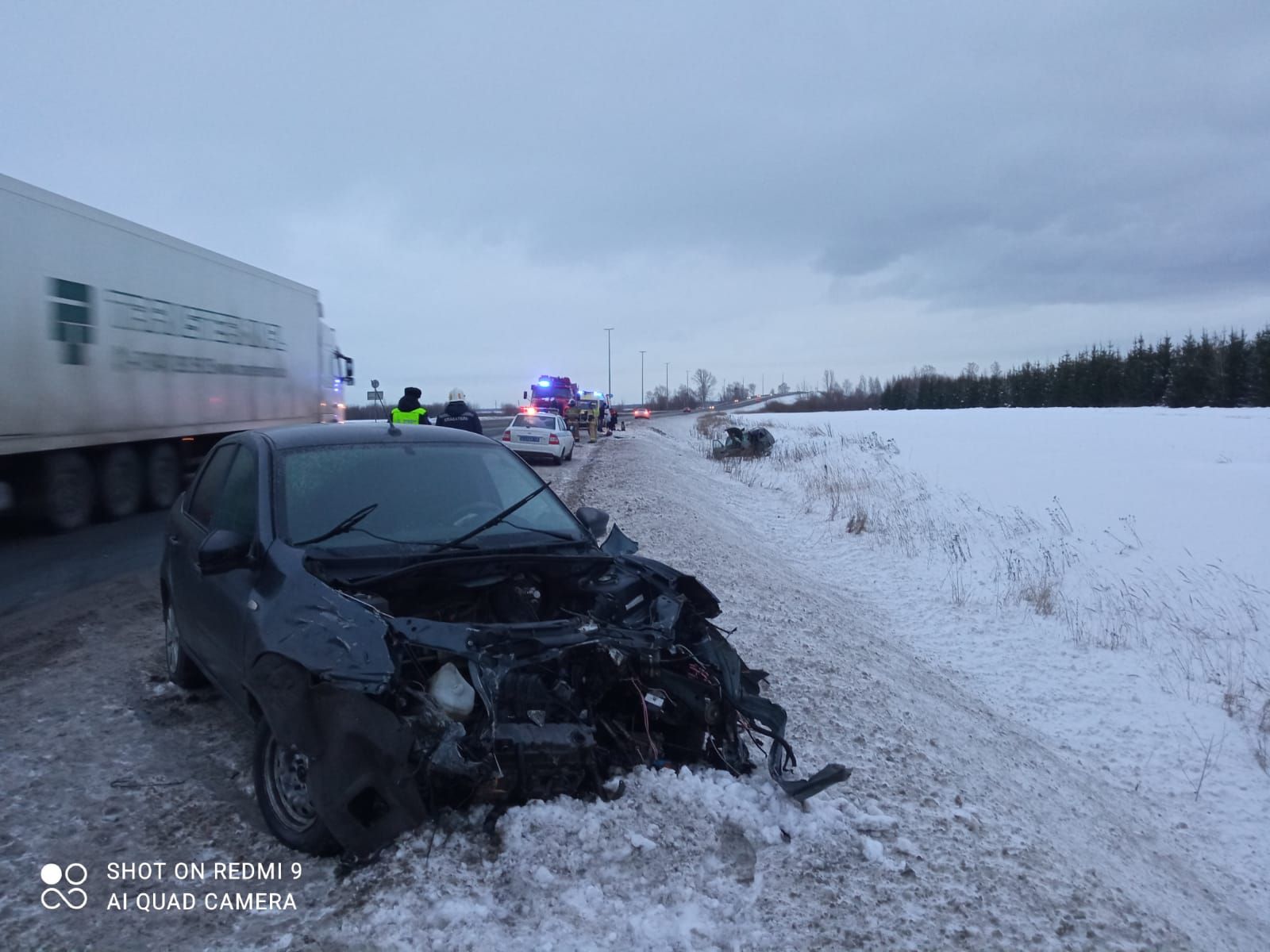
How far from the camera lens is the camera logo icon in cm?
315

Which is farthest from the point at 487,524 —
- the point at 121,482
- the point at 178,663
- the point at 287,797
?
the point at 121,482

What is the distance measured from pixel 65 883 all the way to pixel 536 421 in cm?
2347

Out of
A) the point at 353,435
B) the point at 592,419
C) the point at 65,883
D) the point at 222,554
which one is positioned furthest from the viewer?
the point at 592,419

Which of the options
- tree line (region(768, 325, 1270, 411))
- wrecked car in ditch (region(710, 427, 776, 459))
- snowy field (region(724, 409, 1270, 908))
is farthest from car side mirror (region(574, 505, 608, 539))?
tree line (region(768, 325, 1270, 411))

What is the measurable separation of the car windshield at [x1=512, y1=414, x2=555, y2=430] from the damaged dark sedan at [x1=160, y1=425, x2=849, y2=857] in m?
20.8

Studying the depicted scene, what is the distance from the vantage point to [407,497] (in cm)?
467

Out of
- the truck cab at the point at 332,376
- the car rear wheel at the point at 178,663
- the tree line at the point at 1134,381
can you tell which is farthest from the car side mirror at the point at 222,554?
the tree line at the point at 1134,381

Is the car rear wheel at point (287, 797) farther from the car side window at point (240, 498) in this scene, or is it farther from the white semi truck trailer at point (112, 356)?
the white semi truck trailer at point (112, 356)

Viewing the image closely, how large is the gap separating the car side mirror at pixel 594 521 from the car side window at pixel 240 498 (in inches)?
71.3

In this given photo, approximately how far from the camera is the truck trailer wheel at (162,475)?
13461 mm

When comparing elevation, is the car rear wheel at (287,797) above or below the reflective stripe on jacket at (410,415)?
below

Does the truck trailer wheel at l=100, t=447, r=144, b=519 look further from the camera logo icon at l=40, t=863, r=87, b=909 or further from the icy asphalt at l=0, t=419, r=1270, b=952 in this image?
the camera logo icon at l=40, t=863, r=87, b=909

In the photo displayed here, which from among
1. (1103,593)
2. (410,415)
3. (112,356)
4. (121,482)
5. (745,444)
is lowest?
(1103,593)

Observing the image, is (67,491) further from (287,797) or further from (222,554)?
(287,797)
